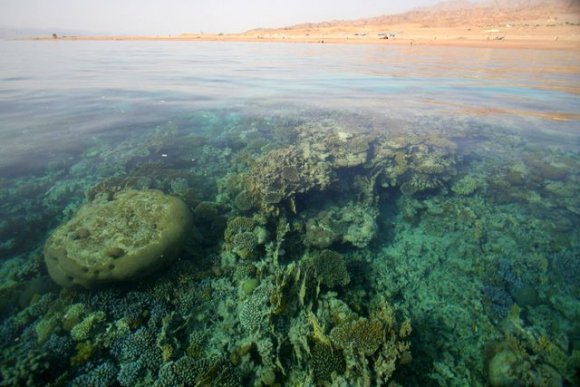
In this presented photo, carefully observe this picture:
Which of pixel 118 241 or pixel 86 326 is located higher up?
pixel 118 241

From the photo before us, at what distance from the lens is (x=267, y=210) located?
7.77 m

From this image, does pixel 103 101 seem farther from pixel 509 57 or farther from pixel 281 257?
pixel 509 57

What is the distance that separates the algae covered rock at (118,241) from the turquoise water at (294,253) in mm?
40

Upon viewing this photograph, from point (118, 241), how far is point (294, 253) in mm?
3946

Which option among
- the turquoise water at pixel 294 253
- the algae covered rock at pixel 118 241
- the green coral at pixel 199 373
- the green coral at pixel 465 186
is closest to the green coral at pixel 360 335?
the turquoise water at pixel 294 253

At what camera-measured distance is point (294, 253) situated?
23.5ft

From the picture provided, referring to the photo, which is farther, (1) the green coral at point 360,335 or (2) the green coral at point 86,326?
(2) the green coral at point 86,326

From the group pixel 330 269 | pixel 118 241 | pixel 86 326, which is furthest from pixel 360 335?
pixel 118 241

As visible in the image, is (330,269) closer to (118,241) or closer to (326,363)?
(326,363)

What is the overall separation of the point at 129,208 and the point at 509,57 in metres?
46.7

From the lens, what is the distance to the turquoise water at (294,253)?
486cm

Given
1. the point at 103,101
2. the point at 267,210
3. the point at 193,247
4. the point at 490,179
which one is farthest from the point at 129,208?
the point at 103,101

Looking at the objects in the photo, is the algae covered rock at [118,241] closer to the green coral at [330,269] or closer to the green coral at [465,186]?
the green coral at [330,269]

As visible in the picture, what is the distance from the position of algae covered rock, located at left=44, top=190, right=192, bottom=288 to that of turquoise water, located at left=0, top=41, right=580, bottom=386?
0.04m
